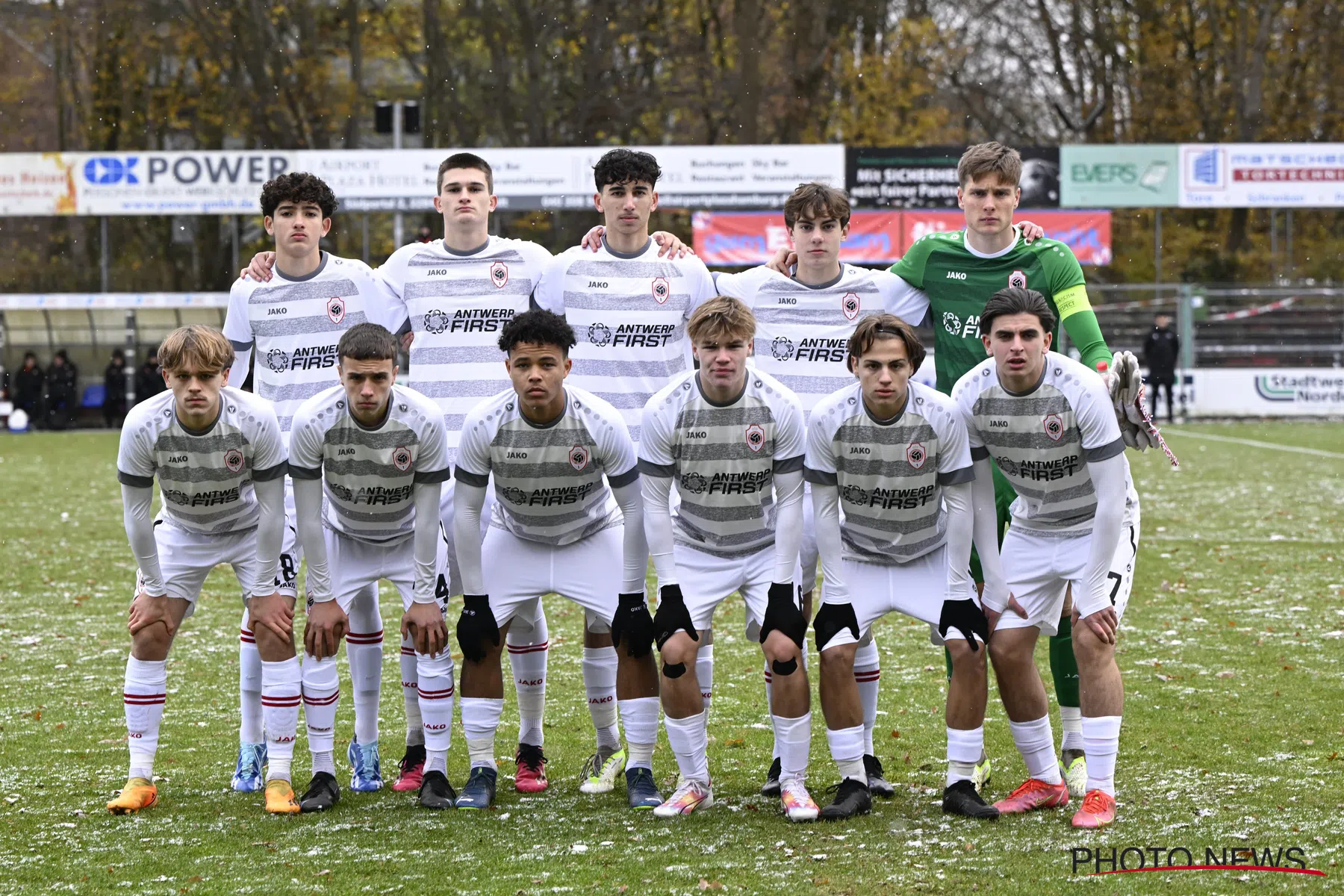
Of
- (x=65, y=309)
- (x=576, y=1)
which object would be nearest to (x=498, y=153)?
(x=576, y=1)

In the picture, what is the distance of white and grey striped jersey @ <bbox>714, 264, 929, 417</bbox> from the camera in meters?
5.95

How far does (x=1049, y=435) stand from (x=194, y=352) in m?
3.02

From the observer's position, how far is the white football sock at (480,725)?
18.0 ft

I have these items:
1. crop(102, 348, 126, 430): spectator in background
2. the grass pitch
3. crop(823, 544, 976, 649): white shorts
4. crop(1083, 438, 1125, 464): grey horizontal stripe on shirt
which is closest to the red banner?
crop(102, 348, 126, 430): spectator in background

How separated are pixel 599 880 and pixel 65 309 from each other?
29.3 metres

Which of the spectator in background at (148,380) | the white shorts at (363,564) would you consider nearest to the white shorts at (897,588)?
the white shorts at (363,564)

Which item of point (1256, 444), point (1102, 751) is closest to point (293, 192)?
point (1102, 751)

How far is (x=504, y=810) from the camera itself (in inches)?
212

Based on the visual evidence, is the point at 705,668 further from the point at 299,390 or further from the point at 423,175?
the point at 423,175

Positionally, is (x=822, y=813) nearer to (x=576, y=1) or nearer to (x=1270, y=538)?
(x=1270, y=538)

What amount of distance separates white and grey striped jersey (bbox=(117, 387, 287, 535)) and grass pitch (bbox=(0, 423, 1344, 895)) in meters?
1.18

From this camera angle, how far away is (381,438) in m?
5.42

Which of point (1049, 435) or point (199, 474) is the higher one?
point (1049, 435)

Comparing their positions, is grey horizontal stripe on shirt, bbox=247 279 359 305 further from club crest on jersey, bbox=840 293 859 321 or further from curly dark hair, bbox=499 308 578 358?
club crest on jersey, bbox=840 293 859 321
